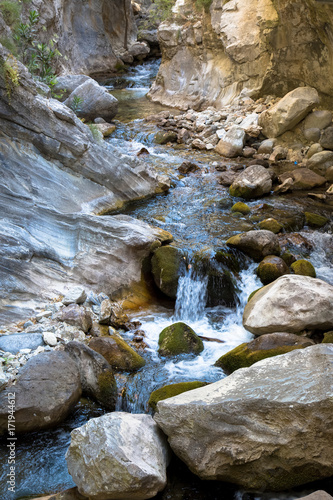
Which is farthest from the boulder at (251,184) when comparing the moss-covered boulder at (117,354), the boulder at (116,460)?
the boulder at (116,460)

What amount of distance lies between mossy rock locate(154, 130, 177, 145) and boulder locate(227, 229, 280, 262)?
7.53 metres

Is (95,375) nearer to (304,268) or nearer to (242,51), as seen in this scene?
(304,268)

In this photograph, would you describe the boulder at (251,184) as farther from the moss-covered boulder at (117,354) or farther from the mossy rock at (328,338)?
the moss-covered boulder at (117,354)

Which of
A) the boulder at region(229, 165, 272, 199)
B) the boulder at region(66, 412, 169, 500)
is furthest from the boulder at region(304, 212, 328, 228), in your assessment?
the boulder at region(66, 412, 169, 500)

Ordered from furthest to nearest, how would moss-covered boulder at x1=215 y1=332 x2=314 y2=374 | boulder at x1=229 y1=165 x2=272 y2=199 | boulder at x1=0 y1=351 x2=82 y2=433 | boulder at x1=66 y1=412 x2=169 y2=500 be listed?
boulder at x1=229 y1=165 x2=272 y2=199
moss-covered boulder at x1=215 y1=332 x2=314 y2=374
boulder at x1=0 y1=351 x2=82 y2=433
boulder at x1=66 y1=412 x2=169 y2=500

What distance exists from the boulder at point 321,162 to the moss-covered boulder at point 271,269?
491 centimetres

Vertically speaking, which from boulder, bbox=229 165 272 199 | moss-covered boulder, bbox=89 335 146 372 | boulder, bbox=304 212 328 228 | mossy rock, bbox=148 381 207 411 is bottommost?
mossy rock, bbox=148 381 207 411

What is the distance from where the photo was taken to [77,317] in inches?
238

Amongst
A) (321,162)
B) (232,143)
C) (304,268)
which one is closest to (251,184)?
(321,162)

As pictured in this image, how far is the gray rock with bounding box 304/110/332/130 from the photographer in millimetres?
12250

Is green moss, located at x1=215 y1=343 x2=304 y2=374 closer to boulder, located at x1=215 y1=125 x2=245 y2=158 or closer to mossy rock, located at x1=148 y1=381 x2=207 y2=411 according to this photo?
mossy rock, located at x1=148 y1=381 x2=207 y2=411

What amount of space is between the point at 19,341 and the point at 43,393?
932mm

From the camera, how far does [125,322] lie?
666 cm

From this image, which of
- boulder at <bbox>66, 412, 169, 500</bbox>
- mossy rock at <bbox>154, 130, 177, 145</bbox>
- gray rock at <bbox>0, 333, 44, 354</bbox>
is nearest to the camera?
boulder at <bbox>66, 412, 169, 500</bbox>
